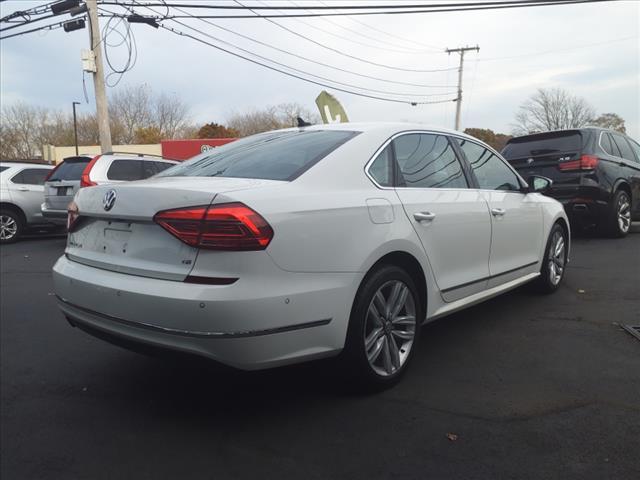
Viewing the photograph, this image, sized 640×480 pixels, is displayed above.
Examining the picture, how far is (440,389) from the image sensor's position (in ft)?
9.56

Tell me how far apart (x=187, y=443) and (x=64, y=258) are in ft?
4.56

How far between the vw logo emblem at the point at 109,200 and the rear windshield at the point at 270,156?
Answer: 1.69 ft

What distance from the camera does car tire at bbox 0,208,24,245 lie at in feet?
32.4

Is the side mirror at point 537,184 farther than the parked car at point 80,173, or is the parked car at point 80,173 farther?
the parked car at point 80,173

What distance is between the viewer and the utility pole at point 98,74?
45.8 ft

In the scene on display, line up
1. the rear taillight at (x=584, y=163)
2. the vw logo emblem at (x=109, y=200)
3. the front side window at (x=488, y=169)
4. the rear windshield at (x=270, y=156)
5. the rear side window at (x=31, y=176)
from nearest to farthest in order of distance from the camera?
the vw logo emblem at (x=109, y=200) < the rear windshield at (x=270, y=156) < the front side window at (x=488, y=169) < the rear taillight at (x=584, y=163) < the rear side window at (x=31, y=176)

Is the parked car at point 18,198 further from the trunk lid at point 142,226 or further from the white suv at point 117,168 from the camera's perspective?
the trunk lid at point 142,226

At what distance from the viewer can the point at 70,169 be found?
934 centimetres

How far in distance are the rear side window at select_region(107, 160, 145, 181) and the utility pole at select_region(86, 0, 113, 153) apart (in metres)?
5.59

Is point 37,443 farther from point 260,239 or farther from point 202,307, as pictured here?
point 260,239

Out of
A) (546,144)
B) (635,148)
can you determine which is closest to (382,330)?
(546,144)

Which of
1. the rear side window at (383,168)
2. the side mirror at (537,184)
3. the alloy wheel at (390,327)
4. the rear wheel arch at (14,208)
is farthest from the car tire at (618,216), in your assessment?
the rear wheel arch at (14,208)

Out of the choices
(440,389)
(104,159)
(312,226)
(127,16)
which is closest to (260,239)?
(312,226)

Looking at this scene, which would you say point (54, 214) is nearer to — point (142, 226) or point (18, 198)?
point (18, 198)
